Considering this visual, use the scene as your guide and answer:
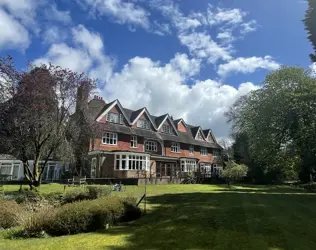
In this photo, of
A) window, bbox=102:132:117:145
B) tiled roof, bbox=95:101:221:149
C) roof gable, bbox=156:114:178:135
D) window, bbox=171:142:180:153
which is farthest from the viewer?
window, bbox=171:142:180:153

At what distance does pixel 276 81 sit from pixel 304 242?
29.8 m

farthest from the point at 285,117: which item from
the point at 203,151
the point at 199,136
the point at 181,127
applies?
the point at 199,136

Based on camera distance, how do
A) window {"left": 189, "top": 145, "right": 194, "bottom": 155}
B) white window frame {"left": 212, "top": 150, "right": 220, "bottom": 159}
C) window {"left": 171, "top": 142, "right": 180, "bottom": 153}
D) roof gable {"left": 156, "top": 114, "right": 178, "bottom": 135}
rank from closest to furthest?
roof gable {"left": 156, "top": 114, "right": 178, "bottom": 135}, window {"left": 171, "top": 142, "right": 180, "bottom": 153}, window {"left": 189, "top": 145, "right": 194, "bottom": 155}, white window frame {"left": 212, "top": 150, "right": 220, "bottom": 159}

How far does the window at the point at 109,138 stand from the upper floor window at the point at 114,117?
2.32 meters

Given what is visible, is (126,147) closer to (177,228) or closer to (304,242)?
(177,228)

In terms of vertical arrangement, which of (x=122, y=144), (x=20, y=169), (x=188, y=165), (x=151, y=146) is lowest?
(x=20, y=169)

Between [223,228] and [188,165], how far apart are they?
40.9 meters

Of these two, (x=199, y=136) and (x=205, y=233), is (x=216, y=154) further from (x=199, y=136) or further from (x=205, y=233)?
(x=205, y=233)

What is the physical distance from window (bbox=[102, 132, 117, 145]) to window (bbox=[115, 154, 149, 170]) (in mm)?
3226

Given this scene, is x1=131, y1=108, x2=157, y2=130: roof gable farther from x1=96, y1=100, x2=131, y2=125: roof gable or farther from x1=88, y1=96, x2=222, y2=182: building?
x1=96, y1=100, x2=131, y2=125: roof gable

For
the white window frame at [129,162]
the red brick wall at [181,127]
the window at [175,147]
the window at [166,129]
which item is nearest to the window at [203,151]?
the red brick wall at [181,127]

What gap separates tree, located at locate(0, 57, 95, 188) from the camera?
A: 72.4 ft

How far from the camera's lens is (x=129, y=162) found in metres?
39.2

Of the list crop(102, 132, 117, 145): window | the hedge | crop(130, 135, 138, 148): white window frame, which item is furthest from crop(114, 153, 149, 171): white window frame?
the hedge
